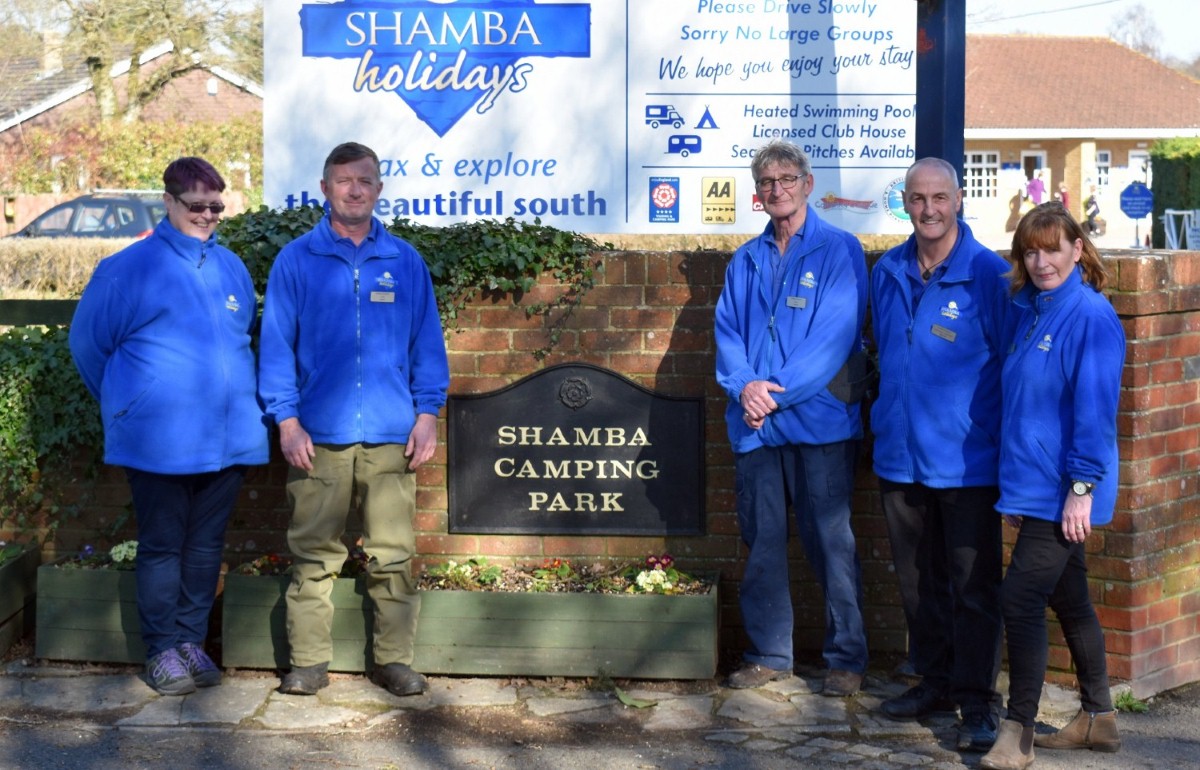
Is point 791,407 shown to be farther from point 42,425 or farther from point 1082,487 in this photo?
point 42,425

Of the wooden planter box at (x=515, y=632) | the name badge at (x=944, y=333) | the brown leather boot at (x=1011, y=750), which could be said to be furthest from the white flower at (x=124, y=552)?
the brown leather boot at (x=1011, y=750)

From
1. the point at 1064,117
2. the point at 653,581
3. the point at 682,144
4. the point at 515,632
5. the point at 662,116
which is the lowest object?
the point at 515,632

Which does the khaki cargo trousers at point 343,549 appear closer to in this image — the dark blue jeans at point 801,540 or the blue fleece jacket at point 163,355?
the blue fleece jacket at point 163,355

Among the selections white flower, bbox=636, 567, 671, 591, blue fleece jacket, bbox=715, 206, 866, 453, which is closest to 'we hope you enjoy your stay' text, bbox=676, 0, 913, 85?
blue fleece jacket, bbox=715, 206, 866, 453

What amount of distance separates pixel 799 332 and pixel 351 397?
1645 mm

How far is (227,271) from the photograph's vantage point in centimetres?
556

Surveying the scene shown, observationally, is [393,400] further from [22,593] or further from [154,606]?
[22,593]

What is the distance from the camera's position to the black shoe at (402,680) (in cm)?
548

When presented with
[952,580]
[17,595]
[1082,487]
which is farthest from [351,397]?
[1082,487]

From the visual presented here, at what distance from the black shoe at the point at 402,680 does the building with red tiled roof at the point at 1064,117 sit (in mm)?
43329

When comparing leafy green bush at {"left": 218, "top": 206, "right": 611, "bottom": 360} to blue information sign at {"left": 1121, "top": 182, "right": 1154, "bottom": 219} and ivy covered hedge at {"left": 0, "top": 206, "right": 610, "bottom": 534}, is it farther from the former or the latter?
blue information sign at {"left": 1121, "top": 182, "right": 1154, "bottom": 219}

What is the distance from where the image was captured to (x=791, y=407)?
5320 mm

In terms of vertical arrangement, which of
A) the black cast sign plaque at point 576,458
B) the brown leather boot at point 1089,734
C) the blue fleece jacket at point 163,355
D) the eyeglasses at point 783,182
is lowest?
the brown leather boot at point 1089,734

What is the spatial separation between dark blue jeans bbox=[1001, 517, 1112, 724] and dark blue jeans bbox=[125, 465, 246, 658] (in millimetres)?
2886
